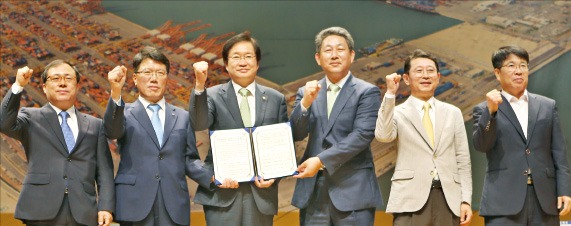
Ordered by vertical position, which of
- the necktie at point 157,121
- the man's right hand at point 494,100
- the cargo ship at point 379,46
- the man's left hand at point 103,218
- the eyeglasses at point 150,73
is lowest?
the man's left hand at point 103,218

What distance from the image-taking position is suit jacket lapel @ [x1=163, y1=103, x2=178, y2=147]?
3501 mm

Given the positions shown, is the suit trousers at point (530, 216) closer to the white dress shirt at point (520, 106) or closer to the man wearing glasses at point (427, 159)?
the man wearing glasses at point (427, 159)

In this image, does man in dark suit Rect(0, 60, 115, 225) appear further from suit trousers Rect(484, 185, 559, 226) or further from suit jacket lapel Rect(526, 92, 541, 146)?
suit jacket lapel Rect(526, 92, 541, 146)

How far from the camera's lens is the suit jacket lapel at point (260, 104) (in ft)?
11.5

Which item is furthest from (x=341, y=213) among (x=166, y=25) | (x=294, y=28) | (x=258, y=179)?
(x=166, y=25)

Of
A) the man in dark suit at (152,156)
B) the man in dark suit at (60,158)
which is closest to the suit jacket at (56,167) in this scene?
the man in dark suit at (60,158)

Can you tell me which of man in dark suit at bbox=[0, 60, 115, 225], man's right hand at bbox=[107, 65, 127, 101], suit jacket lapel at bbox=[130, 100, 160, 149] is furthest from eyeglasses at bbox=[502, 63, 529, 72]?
man in dark suit at bbox=[0, 60, 115, 225]

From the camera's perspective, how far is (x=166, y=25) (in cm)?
615

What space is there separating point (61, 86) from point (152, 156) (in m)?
0.64

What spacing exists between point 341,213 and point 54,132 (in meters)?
1.62

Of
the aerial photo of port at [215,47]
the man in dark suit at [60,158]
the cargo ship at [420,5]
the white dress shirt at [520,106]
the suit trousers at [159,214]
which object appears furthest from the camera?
the cargo ship at [420,5]

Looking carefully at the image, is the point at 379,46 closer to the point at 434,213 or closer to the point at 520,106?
the point at 520,106

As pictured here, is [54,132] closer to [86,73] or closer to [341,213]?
[341,213]

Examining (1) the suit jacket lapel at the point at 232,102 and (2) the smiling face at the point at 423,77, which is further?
(2) the smiling face at the point at 423,77
